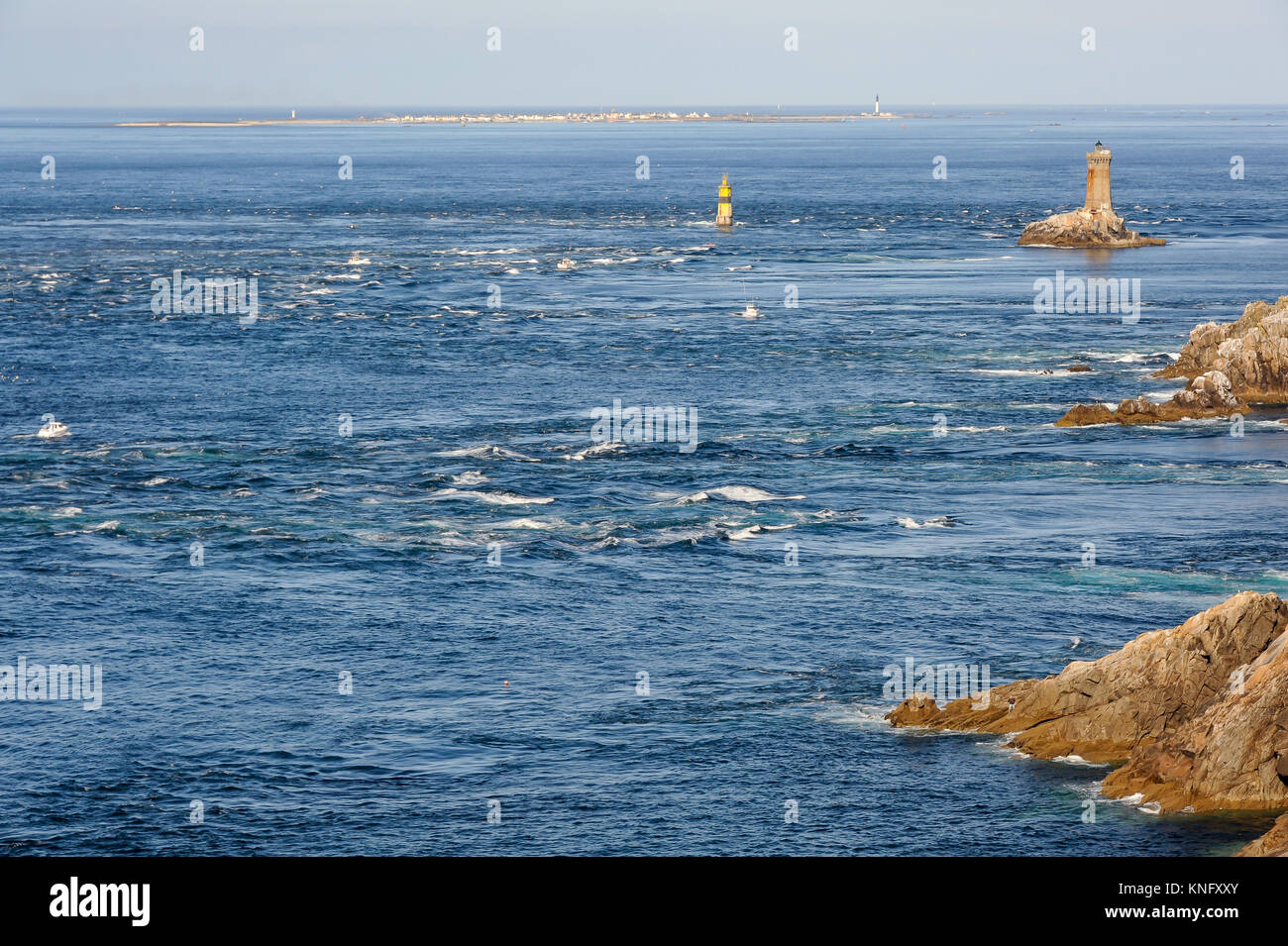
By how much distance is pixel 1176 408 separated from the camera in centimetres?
9938

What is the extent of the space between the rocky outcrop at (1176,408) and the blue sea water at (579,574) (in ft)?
6.98

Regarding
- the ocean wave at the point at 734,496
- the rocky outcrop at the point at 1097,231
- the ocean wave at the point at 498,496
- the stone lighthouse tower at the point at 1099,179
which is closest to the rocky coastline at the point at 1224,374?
the ocean wave at the point at 734,496

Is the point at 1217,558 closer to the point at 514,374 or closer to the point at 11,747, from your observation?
the point at 11,747

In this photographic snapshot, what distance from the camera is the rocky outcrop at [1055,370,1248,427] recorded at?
97.5m

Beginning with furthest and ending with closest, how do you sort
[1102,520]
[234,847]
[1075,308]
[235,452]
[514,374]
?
[1075,308], [514,374], [235,452], [1102,520], [234,847]

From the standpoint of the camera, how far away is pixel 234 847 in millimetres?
43375

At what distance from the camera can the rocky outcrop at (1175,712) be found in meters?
44.9

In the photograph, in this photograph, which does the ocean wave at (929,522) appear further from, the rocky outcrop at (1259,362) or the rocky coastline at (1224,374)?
the rocky outcrop at (1259,362)

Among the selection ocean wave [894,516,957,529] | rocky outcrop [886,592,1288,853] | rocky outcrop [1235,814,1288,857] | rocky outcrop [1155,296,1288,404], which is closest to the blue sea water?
ocean wave [894,516,957,529]

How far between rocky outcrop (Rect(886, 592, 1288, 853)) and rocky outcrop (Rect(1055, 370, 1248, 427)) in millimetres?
47017

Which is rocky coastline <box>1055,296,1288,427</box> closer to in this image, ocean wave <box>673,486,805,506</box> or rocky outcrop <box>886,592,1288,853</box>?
ocean wave <box>673,486,805,506</box>
